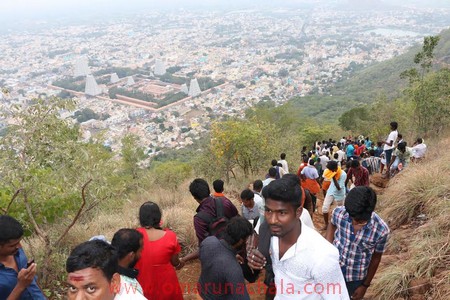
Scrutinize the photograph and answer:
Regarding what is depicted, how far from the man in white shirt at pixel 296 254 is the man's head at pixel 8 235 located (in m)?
1.72

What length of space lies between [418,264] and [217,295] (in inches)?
79.7

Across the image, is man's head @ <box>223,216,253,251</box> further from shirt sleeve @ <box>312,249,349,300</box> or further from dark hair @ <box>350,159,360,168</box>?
dark hair @ <box>350,159,360,168</box>

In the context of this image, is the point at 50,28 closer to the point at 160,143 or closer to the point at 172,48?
the point at 172,48

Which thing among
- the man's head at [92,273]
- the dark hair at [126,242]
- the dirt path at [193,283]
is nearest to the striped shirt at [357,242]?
the dirt path at [193,283]

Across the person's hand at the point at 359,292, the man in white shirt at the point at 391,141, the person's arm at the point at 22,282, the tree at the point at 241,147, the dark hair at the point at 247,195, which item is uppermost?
the person's arm at the point at 22,282

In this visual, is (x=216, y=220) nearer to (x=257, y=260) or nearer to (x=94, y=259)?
(x=257, y=260)

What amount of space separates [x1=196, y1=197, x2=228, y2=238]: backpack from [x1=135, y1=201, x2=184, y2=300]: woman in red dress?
1.70ft

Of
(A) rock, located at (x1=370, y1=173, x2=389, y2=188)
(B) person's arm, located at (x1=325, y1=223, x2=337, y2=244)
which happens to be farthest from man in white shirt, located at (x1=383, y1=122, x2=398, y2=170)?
(B) person's arm, located at (x1=325, y1=223, x2=337, y2=244)

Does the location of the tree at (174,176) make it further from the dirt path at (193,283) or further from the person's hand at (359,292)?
the person's hand at (359,292)

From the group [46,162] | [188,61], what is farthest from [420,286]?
[188,61]

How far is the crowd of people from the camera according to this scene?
189cm

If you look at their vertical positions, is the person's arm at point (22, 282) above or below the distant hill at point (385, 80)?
above

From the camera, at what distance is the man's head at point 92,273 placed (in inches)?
69.1

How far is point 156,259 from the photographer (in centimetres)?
285
